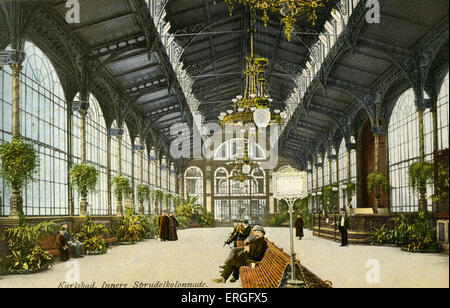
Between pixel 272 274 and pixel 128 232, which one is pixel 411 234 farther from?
pixel 128 232

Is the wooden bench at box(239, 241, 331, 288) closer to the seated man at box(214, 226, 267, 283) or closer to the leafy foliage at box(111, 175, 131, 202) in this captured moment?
the seated man at box(214, 226, 267, 283)

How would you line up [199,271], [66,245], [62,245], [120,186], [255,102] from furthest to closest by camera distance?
[120,186] → [255,102] → [66,245] → [62,245] → [199,271]

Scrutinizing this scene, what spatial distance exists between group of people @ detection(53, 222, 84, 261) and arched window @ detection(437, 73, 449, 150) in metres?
13.5

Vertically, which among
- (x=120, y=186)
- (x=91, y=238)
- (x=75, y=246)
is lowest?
(x=75, y=246)

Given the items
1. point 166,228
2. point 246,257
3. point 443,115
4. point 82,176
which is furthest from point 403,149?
point 246,257

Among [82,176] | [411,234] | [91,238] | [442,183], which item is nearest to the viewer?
[442,183]

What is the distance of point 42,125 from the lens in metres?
17.6

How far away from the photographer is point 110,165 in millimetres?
25625

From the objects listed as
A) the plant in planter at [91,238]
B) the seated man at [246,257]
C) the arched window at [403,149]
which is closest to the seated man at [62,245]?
the plant in planter at [91,238]

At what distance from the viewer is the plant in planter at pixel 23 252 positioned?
1173 centimetres

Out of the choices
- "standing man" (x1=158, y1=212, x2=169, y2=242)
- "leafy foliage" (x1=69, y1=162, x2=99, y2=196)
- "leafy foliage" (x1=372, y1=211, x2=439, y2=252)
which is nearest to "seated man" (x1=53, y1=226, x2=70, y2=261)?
"leafy foliage" (x1=69, y1=162, x2=99, y2=196)

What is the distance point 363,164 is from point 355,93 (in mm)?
7674

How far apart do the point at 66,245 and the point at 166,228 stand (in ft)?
38.5
